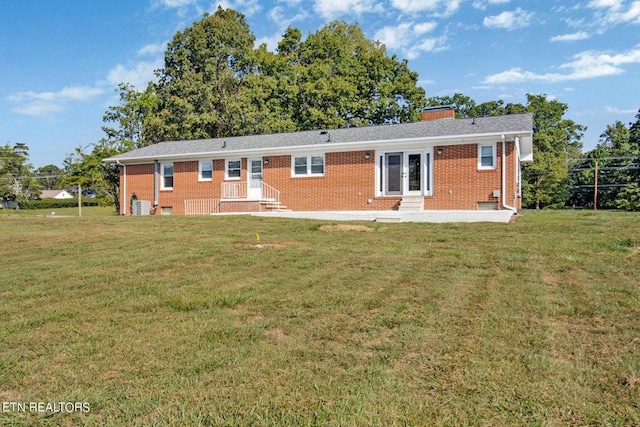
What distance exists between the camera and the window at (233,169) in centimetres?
1897

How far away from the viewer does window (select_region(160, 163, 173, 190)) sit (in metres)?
20.4

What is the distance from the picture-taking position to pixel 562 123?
35.9m

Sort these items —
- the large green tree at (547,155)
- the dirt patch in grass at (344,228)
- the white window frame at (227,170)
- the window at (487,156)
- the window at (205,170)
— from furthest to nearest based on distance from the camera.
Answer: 1. the large green tree at (547,155)
2. the window at (205,170)
3. the white window frame at (227,170)
4. the window at (487,156)
5. the dirt patch in grass at (344,228)

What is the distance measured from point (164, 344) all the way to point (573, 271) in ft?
16.5

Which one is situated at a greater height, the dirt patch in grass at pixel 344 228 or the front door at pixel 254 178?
the front door at pixel 254 178

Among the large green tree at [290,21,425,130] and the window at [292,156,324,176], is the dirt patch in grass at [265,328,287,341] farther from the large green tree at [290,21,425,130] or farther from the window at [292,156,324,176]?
the large green tree at [290,21,425,130]

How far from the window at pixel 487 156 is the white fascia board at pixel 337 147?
0.26 metres

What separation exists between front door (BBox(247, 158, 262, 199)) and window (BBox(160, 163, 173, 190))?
13.7 ft

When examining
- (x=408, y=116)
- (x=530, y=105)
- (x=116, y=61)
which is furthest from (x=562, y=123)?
(x=116, y=61)

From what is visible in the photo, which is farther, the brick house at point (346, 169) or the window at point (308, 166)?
the window at point (308, 166)

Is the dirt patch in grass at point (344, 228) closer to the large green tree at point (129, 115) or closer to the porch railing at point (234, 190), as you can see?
the porch railing at point (234, 190)

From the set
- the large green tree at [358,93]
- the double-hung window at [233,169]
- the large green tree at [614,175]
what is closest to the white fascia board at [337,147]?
the double-hung window at [233,169]

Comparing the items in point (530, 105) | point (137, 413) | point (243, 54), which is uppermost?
point (243, 54)

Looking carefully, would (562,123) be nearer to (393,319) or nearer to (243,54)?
(243,54)
